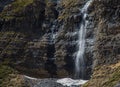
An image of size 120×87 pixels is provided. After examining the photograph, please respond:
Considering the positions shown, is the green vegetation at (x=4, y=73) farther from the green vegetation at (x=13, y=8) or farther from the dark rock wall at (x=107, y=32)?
the dark rock wall at (x=107, y=32)

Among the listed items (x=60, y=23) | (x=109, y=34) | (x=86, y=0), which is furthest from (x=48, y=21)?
(x=109, y=34)

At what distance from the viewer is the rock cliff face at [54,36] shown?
7144 cm

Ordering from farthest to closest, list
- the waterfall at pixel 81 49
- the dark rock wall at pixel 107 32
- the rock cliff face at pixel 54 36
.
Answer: the waterfall at pixel 81 49 → the rock cliff face at pixel 54 36 → the dark rock wall at pixel 107 32

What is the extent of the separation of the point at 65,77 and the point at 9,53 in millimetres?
11571

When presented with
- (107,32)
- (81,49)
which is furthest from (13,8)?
(107,32)

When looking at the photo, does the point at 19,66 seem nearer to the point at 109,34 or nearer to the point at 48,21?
the point at 48,21

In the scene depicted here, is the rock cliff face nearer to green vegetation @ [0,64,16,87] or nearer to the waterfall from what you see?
the waterfall

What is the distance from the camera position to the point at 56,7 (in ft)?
271

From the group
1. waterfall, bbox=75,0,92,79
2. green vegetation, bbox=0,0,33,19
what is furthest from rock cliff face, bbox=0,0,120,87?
waterfall, bbox=75,0,92,79

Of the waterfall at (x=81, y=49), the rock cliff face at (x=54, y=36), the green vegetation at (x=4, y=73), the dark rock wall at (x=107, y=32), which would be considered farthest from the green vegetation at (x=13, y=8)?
the dark rock wall at (x=107, y=32)

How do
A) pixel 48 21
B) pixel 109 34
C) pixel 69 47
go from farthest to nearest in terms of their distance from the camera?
1. pixel 48 21
2. pixel 69 47
3. pixel 109 34

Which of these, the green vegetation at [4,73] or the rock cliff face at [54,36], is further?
the rock cliff face at [54,36]

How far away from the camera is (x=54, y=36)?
79188 millimetres

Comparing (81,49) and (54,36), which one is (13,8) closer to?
(54,36)
